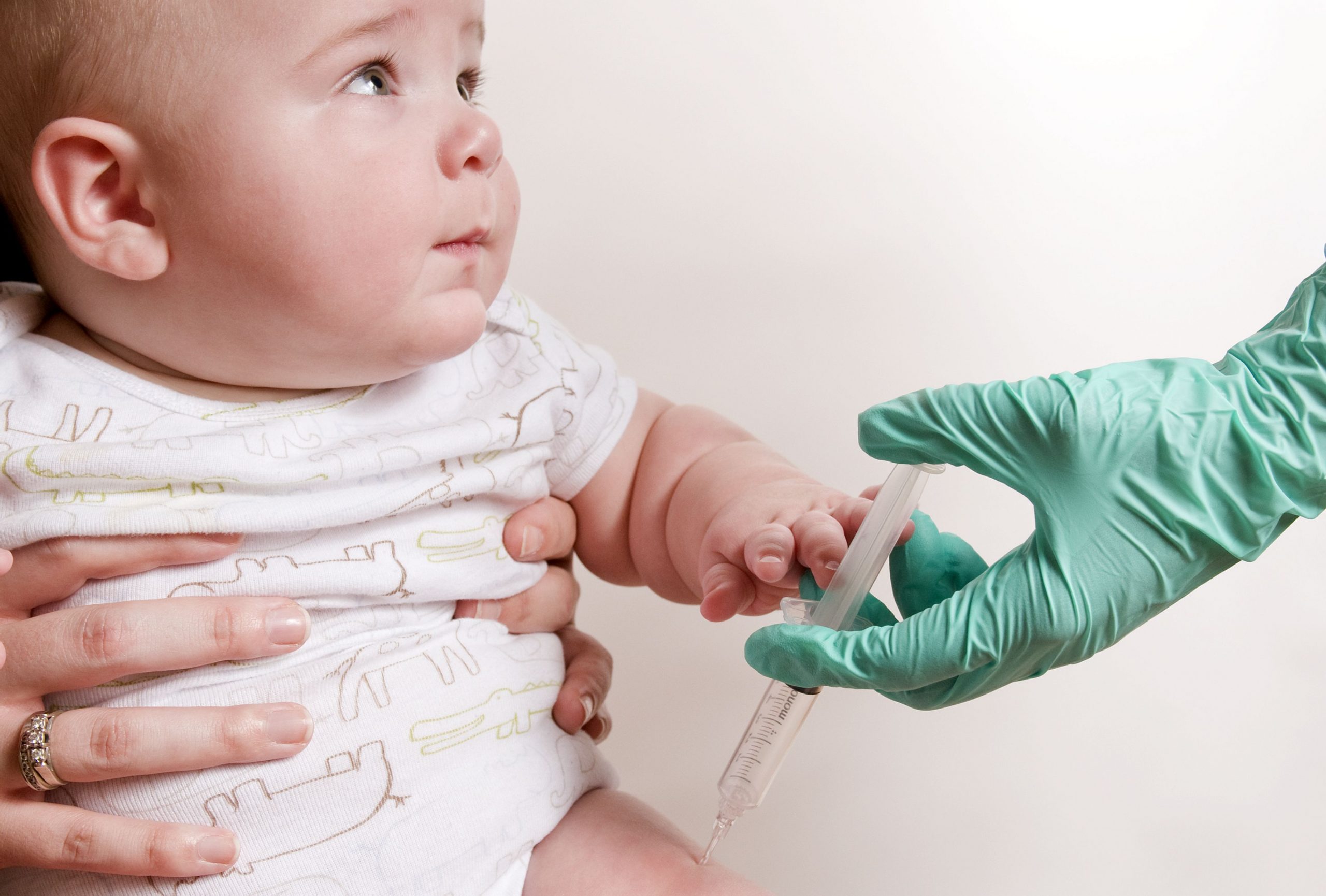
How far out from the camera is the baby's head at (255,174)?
797 mm

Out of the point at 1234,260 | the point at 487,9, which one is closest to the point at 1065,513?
the point at 1234,260

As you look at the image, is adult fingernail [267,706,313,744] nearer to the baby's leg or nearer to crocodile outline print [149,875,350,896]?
crocodile outline print [149,875,350,896]

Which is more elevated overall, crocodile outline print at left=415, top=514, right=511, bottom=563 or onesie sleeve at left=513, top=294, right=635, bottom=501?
onesie sleeve at left=513, top=294, right=635, bottom=501

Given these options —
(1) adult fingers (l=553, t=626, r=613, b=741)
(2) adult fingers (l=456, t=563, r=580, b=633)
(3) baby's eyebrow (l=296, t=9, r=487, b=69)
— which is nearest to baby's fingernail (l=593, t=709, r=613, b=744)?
(1) adult fingers (l=553, t=626, r=613, b=741)

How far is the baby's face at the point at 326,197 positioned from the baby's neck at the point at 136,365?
0.02 m

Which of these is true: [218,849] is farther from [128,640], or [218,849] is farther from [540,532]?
[540,532]

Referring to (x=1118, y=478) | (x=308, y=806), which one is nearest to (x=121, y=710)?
(x=308, y=806)

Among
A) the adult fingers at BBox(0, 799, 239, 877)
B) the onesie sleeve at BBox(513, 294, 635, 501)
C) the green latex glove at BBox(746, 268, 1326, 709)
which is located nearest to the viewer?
the green latex glove at BBox(746, 268, 1326, 709)

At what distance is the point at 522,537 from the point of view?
3.40 feet

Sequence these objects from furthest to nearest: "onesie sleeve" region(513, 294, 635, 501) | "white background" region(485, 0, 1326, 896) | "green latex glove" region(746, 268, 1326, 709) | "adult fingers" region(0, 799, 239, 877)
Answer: "white background" region(485, 0, 1326, 896) → "onesie sleeve" region(513, 294, 635, 501) → "adult fingers" region(0, 799, 239, 877) → "green latex glove" region(746, 268, 1326, 709)

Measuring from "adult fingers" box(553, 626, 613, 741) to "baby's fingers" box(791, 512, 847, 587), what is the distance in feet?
0.91

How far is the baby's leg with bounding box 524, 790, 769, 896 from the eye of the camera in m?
0.90

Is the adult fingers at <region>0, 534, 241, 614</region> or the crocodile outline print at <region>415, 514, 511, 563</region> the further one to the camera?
the crocodile outline print at <region>415, 514, 511, 563</region>

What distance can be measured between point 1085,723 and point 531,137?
3.86ft
